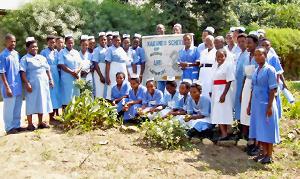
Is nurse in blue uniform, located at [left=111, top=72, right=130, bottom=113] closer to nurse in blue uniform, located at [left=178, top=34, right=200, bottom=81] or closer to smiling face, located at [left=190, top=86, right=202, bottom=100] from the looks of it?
nurse in blue uniform, located at [left=178, top=34, right=200, bottom=81]

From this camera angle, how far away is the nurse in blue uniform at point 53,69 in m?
8.66

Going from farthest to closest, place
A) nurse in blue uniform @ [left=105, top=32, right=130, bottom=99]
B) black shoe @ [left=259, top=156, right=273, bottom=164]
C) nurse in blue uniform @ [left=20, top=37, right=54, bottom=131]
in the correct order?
1. nurse in blue uniform @ [left=105, top=32, right=130, bottom=99]
2. nurse in blue uniform @ [left=20, top=37, right=54, bottom=131]
3. black shoe @ [left=259, top=156, right=273, bottom=164]

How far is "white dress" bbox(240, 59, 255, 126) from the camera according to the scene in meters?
7.17

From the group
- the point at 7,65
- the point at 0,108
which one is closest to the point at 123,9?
the point at 0,108

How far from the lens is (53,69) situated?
28.6 feet

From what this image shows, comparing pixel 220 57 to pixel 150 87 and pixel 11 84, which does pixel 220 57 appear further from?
pixel 11 84

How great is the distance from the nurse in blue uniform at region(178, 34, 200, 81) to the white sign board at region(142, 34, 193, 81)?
1.45 ft

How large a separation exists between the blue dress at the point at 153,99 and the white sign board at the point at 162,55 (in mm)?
836

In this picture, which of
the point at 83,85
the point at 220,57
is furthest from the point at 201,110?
the point at 83,85

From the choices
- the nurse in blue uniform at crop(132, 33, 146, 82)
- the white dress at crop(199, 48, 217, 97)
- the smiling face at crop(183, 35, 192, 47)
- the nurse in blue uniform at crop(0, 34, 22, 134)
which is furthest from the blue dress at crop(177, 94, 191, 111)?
the nurse in blue uniform at crop(0, 34, 22, 134)

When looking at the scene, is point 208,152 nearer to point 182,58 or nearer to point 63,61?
point 182,58

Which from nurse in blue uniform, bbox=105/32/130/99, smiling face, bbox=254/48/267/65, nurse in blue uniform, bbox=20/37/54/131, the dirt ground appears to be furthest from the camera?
nurse in blue uniform, bbox=105/32/130/99

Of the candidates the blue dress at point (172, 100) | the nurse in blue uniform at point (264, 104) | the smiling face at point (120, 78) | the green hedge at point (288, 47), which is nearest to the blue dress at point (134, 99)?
the smiling face at point (120, 78)

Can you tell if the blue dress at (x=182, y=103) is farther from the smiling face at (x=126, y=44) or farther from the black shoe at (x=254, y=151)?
the smiling face at (x=126, y=44)
